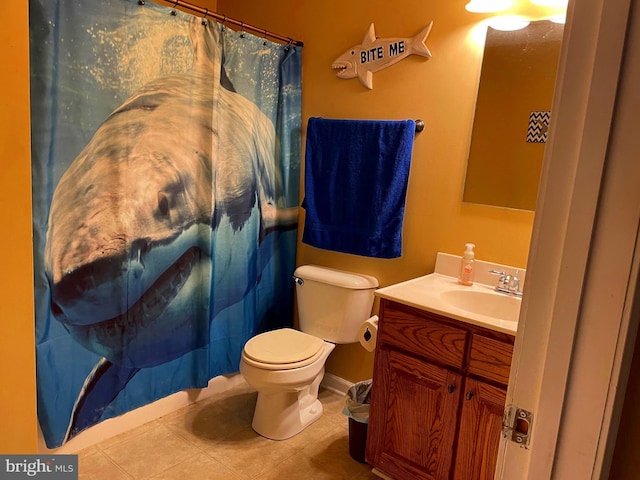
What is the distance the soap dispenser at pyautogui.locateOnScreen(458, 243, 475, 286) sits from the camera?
210 centimetres

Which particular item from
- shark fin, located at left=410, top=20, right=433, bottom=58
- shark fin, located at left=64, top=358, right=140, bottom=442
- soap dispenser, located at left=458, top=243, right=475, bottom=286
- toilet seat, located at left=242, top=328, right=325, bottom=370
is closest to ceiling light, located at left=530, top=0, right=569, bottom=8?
shark fin, located at left=410, top=20, right=433, bottom=58

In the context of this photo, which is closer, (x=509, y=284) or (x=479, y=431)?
(x=479, y=431)

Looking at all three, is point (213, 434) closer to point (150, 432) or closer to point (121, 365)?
point (150, 432)

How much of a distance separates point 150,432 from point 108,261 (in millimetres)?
868

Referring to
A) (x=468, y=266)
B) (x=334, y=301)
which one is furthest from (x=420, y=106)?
(x=334, y=301)

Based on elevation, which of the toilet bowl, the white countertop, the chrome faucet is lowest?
the toilet bowl

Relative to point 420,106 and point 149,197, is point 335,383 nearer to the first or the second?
point 149,197

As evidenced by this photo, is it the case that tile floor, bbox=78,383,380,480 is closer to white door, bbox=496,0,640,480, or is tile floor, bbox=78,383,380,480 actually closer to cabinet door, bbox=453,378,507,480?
cabinet door, bbox=453,378,507,480

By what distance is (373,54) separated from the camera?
7.80 feet

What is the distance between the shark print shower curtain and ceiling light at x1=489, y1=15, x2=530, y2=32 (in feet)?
3.55

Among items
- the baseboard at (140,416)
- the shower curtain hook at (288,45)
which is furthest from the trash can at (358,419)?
the shower curtain hook at (288,45)

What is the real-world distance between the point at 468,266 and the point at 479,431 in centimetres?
72

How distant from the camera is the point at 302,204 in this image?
266 centimetres

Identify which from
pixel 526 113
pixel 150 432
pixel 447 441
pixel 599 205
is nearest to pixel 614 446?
pixel 599 205
